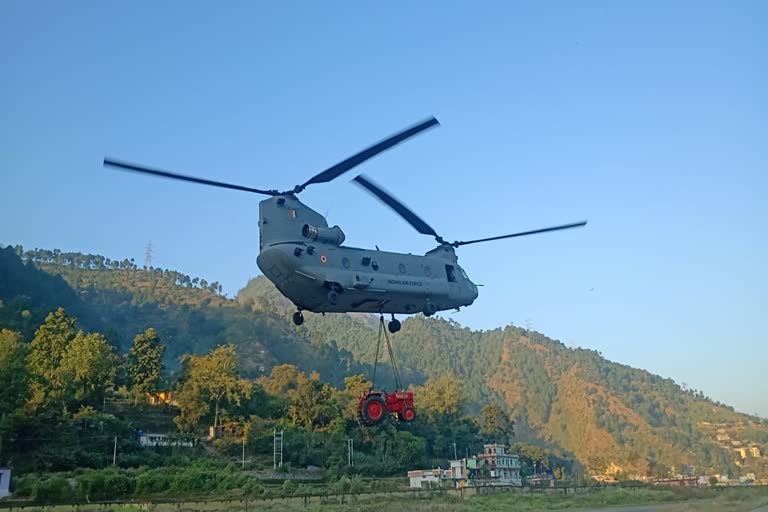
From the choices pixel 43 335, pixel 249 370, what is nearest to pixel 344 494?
pixel 43 335

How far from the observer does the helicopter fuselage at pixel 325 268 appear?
2177 centimetres

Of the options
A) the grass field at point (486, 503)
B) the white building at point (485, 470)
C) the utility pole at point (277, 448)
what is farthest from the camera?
the white building at point (485, 470)

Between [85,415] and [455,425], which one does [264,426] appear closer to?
[85,415]

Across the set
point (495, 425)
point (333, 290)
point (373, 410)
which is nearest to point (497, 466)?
point (495, 425)

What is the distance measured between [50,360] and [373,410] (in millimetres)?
64882

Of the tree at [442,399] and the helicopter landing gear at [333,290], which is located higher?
the tree at [442,399]

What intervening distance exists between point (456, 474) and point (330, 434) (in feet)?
53.1

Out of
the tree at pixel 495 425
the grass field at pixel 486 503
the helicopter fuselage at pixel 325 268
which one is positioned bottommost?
the grass field at pixel 486 503

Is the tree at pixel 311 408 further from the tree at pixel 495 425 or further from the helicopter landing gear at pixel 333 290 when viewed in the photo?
the helicopter landing gear at pixel 333 290

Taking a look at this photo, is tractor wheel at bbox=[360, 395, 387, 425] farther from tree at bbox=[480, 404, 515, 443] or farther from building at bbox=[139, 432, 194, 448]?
tree at bbox=[480, 404, 515, 443]

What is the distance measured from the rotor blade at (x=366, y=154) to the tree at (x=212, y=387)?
2550 inches

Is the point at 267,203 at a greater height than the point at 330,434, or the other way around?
the point at 267,203

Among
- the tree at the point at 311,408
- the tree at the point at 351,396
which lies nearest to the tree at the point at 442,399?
the tree at the point at 351,396

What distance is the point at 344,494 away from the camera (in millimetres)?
50594
